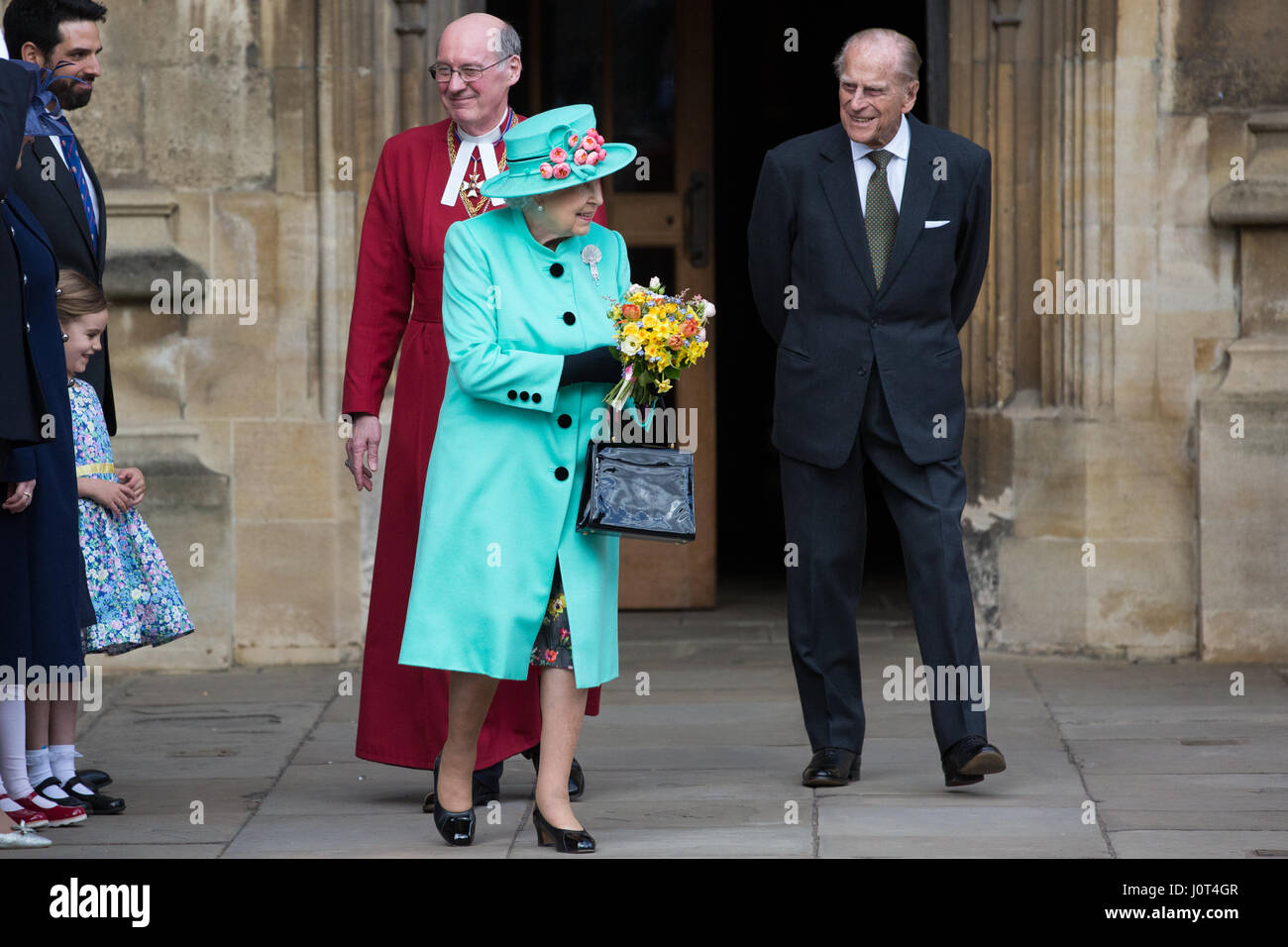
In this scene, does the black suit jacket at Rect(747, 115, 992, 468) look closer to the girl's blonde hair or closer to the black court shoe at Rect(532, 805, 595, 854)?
the black court shoe at Rect(532, 805, 595, 854)

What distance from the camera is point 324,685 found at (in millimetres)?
7230

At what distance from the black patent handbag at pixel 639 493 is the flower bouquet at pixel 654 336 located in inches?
5.3

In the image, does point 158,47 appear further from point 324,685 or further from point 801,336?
point 801,336

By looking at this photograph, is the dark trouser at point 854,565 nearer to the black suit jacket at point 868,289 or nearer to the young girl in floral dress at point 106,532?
the black suit jacket at point 868,289

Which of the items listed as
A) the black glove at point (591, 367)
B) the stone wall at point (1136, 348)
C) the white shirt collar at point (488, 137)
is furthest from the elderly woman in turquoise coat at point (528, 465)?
the stone wall at point (1136, 348)

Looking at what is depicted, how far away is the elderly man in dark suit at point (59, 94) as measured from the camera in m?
5.27

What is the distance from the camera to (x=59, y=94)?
17.4ft

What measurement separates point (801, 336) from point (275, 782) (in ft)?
6.29

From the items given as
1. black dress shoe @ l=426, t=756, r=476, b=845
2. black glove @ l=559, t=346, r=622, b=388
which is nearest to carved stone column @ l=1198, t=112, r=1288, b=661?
black glove @ l=559, t=346, r=622, b=388

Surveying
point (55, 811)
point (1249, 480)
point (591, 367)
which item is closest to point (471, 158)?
point (591, 367)

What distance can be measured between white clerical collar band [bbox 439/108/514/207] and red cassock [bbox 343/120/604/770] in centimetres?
2

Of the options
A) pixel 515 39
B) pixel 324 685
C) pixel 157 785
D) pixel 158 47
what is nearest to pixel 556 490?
pixel 515 39

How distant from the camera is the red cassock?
536cm

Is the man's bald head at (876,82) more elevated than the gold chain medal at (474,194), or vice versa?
the man's bald head at (876,82)
